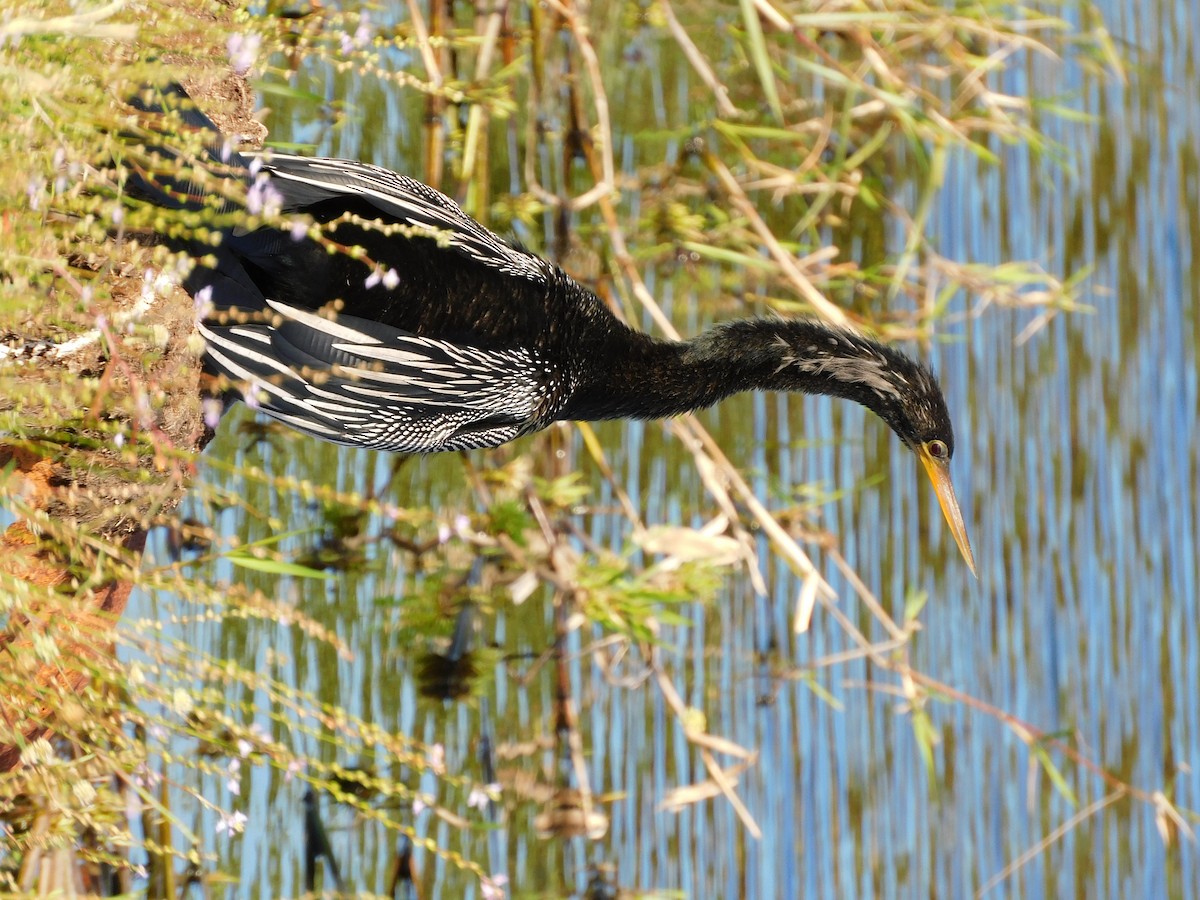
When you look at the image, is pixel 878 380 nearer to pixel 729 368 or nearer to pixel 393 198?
pixel 729 368

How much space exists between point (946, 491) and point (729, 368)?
26 centimetres

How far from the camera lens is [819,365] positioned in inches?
40.5

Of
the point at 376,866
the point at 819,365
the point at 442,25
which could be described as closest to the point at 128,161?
the point at 819,365

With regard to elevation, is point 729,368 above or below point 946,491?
above

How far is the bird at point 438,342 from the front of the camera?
808mm

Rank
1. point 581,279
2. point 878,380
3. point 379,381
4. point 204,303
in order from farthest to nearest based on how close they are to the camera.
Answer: point 581,279 < point 878,380 < point 379,381 < point 204,303

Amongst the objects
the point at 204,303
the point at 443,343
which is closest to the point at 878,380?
the point at 443,343

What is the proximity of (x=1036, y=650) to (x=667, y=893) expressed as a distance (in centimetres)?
57

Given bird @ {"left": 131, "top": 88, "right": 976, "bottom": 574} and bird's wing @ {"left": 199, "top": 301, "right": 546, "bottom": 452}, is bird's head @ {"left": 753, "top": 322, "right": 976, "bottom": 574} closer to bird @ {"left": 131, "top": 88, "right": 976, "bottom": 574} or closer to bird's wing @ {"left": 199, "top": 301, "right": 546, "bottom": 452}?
bird @ {"left": 131, "top": 88, "right": 976, "bottom": 574}

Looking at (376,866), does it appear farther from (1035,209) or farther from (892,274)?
(1035,209)

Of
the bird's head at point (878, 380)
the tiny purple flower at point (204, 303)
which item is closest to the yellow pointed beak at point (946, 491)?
the bird's head at point (878, 380)

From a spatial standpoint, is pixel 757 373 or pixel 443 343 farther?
pixel 757 373

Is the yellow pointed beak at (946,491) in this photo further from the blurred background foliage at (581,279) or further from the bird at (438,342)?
the blurred background foliage at (581,279)

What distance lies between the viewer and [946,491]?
111 centimetres
